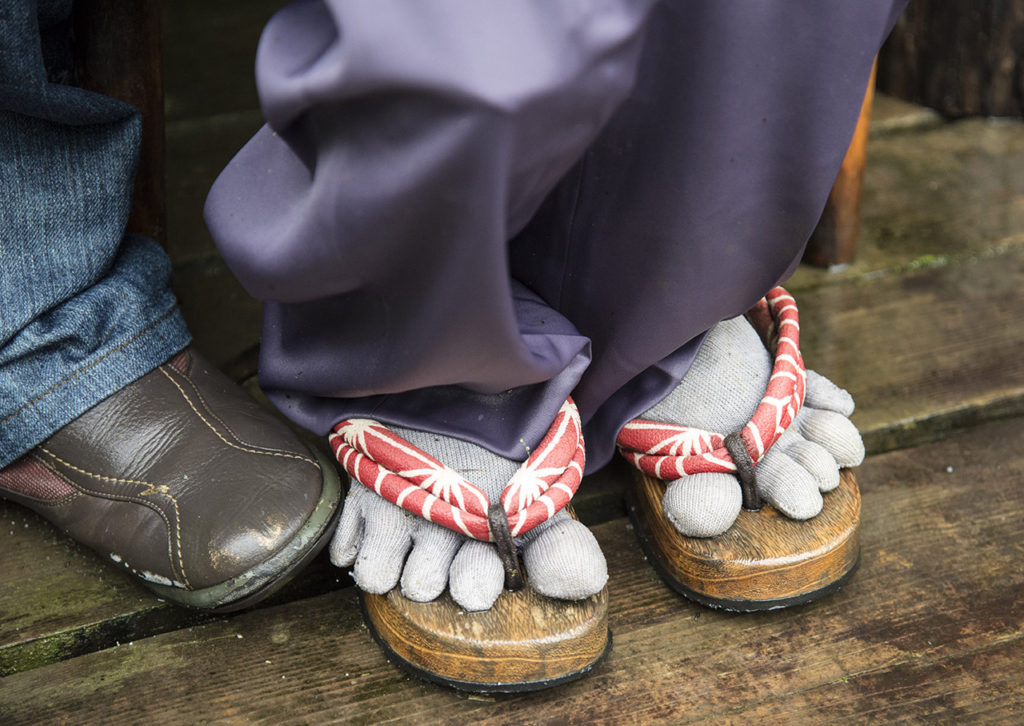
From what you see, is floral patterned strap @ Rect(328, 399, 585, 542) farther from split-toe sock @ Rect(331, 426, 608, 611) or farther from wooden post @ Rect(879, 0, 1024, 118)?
wooden post @ Rect(879, 0, 1024, 118)

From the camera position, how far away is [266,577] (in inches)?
27.3

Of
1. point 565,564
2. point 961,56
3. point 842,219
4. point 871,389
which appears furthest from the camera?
point 961,56

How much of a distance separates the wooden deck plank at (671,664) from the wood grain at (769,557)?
3cm

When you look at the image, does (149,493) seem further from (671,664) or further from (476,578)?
(671,664)

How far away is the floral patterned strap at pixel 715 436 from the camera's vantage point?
749mm

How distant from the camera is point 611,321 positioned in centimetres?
75

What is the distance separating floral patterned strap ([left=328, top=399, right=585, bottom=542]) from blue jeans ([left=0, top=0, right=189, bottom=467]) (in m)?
0.20

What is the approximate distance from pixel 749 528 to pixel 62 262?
57 centimetres

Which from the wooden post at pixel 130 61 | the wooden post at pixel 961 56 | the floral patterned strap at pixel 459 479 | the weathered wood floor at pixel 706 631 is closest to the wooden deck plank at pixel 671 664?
the weathered wood floor at pixel 706 631

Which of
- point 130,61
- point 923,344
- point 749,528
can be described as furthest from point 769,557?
point 130,61

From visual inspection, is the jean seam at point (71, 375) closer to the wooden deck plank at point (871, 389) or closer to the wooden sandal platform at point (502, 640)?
the wooden deck plank at point (871, 389)

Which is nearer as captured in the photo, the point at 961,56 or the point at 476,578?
the point at 476,578

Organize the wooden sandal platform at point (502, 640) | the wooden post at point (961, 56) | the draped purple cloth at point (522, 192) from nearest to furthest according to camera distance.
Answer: the draped purple cloth at point (522, 192), the wooden sandal platform at point (502, 640), the wooden post at point (961, 56)

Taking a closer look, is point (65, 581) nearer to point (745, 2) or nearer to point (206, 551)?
point (206, 551)
